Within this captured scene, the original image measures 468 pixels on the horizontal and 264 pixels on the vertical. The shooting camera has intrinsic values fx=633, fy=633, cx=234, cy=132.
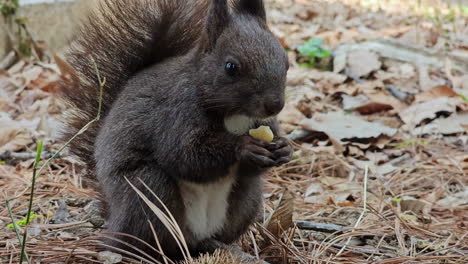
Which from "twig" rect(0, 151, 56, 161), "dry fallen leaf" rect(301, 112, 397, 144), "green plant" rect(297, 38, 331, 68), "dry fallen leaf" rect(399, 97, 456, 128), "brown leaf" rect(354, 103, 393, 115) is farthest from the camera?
"green plant" rect(297, 38, 331, 68)

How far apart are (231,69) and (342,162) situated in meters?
1.50

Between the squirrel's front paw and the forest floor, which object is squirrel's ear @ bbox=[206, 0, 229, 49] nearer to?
the squirrel's front paw

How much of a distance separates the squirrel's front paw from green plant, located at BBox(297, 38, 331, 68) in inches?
118

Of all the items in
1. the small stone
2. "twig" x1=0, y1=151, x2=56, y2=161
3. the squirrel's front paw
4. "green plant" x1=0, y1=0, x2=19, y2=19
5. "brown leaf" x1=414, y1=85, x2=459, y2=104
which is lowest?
"brown leaf" x1=414, y1=85, x2=459, y2=104

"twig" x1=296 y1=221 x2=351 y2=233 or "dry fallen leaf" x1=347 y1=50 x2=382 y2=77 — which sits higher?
"twig" x1=296 y1=221 x2=351 y2=233

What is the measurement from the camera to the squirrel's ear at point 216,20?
6.53ft

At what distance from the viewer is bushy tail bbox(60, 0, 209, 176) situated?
2.31 metres

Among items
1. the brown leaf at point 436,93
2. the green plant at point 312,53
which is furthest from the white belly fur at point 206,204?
the green plant at point 312,53

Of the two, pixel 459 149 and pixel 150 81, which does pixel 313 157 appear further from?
pixel 150 81

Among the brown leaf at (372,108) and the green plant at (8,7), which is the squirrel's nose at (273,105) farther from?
the green plant at (8,7)

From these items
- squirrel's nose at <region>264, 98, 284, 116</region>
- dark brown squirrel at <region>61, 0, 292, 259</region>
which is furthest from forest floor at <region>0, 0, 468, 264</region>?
squirrel's nose at <region>264, 98, 284, 116</region>

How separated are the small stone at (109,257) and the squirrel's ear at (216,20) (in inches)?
28.5

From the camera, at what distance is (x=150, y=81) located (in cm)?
214

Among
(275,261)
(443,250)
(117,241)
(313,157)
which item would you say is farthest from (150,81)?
(313,157)
